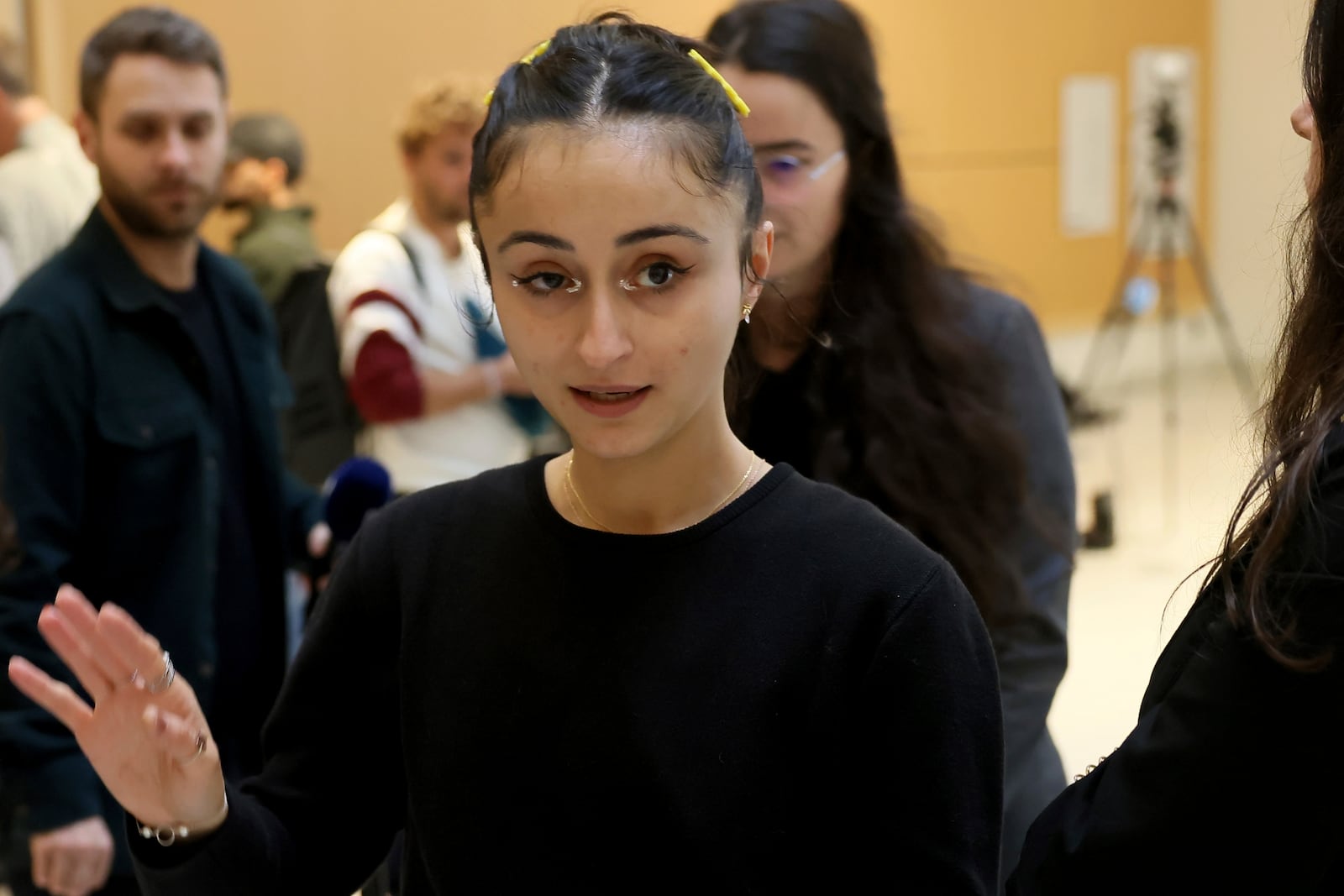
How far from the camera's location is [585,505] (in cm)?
122

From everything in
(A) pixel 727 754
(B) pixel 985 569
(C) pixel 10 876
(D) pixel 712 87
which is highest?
(D) pixel 712 87

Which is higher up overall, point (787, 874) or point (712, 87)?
point (712, 87)

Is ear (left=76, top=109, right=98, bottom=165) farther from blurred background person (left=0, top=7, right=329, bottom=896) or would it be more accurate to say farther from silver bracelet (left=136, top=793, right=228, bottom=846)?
silver bracelet (left=136, top=793, right=228, bottom=846)

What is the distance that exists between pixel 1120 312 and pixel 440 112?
18.3ft

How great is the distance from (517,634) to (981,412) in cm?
83

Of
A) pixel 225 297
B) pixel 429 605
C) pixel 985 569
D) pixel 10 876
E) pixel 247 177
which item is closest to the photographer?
pixel 429 605

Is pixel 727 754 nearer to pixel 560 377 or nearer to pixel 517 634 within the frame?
pixel 517 634

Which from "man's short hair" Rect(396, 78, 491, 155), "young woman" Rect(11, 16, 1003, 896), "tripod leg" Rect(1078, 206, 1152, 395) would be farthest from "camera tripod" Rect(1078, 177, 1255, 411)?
"young woman" Rect(11, 16, 1003, 896)

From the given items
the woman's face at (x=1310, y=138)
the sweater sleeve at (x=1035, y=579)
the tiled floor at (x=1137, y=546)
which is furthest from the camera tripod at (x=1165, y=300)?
the woman's face at (x=1310, y=138)

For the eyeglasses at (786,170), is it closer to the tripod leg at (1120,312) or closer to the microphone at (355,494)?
the microphone at (355,494)

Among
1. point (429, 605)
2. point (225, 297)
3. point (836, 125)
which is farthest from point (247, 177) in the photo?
point (429, 605)

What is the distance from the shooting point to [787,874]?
1.09m

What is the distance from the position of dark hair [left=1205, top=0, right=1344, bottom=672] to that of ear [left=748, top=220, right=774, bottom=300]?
410 millimetres

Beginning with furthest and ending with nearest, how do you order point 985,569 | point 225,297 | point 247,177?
point 247,177 < point 225,297 < point 985,569
